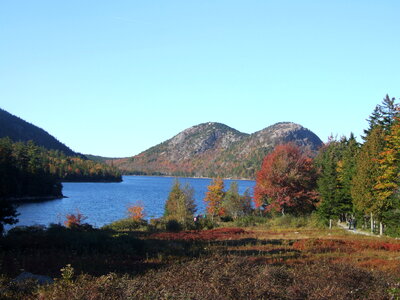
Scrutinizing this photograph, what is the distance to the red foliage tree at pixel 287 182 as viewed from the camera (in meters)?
47.8

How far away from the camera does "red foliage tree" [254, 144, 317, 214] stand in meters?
47.8

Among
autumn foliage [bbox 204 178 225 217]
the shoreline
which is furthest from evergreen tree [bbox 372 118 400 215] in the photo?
the shoreline

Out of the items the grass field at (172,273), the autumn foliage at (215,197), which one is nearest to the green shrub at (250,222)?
the autumn foliage at (215,197)

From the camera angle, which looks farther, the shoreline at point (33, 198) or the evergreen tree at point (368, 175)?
the shoreline at point (33, 198)

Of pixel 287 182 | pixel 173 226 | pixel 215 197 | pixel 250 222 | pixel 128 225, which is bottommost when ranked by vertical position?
pixel 250 222

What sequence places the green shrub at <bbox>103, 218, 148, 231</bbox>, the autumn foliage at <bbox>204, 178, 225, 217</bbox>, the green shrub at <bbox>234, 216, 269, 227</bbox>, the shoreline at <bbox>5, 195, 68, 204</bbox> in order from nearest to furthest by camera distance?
the green shrub at <bbox>103, 218, 148, 231</bbox>, the green shrub at <bbox>234, 216, 269, 227</bbox>, the autumn foliage at <bbox>204, 178, 225, 217</bbox>, the shoreline at <bbox>5, 195, 68, 204</bbox>

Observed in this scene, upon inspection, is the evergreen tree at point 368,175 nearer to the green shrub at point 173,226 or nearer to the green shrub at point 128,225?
the green shrub at point 173,226

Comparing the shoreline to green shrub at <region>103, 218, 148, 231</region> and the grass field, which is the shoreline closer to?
green shrub at <region>103, 218, 148, 231</region>

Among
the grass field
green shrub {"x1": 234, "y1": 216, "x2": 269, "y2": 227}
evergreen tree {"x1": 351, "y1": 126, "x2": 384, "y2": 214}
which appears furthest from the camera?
green shrub {"x1": 234, "y1": 216, "x2": 269, "y2": 227}

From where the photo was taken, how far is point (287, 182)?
47.9 metres

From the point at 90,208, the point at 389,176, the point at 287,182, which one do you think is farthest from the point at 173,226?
the point at 90,208

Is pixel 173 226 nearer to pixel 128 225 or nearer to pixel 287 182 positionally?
pixel 128 225

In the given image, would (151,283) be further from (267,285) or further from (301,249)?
(301,249)

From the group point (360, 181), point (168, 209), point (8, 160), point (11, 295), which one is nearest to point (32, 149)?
point (8, 160)
